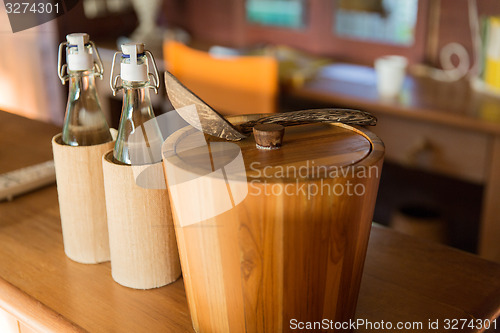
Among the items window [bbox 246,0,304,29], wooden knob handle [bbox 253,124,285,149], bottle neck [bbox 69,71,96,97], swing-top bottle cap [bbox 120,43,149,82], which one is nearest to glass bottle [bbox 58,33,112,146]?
bottle neck [bbox 69,71,96,97]

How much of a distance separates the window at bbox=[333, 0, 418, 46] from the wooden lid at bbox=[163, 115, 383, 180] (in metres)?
1.94

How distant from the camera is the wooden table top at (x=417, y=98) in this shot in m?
1.70

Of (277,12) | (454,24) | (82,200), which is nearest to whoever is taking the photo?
(82,200)

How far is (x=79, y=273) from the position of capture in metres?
0.72

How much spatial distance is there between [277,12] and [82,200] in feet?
7.51

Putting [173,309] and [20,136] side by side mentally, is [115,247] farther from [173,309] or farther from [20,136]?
[20,136]

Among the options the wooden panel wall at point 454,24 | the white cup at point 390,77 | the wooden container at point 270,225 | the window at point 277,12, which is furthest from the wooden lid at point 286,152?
the window at point 277,12

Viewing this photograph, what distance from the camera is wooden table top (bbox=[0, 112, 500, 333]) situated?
63cm

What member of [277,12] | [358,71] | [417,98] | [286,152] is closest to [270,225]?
[286,152]

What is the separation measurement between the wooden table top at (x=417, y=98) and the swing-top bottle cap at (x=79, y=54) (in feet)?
4.23

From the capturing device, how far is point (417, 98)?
191 cm

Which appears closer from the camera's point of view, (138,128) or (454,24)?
(138,128)

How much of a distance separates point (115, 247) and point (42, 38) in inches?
87.2

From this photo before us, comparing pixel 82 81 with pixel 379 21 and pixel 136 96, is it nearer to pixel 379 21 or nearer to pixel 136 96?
pixel 136 96
